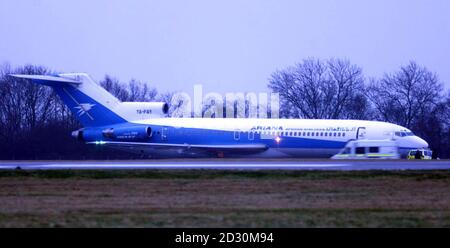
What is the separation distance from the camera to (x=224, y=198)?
19672 millimetres

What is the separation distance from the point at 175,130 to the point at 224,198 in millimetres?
32523

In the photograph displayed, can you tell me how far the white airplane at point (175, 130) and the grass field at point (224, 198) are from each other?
2284cm

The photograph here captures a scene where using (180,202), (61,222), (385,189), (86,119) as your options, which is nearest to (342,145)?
(86,119)

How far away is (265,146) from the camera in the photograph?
5078 centimetres

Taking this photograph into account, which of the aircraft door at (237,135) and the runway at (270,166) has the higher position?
the aircraft door at (237,135)

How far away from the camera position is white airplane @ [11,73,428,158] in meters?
49.9

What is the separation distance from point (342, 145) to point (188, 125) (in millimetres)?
8817

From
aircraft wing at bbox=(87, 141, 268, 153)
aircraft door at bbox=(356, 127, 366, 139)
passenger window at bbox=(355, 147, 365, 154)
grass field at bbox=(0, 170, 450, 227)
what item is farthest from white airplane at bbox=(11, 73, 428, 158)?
grass field at bbox=(0, 170, 450, 227)

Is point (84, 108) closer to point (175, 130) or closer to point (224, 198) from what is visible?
point (175, 130)

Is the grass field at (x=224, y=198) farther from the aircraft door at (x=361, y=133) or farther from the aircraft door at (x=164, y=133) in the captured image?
the aircraft door at (x=164, y=133)

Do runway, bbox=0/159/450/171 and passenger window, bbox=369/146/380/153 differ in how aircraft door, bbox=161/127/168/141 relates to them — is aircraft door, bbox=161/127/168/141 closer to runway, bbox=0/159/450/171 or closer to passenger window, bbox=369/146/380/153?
passenger window, bbox=369/146/380/153

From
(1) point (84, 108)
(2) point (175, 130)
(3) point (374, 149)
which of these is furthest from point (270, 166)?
(1) point (84, 108)

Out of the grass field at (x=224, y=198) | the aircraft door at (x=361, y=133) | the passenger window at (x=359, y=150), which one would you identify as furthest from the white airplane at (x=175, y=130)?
the grass field at (x=224, y=198)

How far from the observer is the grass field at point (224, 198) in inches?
615
